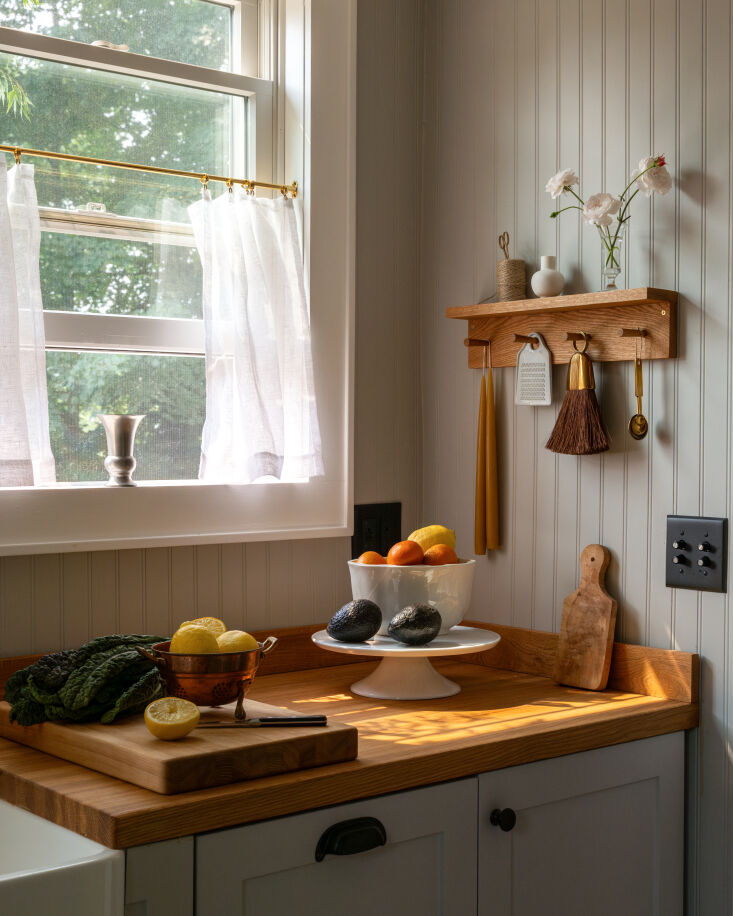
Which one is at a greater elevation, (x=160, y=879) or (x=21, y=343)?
(x=21, y=343)

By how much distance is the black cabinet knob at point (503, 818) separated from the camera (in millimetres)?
1496

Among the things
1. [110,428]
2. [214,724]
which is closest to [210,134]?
[110,428]

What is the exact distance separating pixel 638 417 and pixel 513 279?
394 millimetres

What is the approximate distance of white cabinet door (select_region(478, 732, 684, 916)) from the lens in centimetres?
151

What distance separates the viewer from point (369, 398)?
2.23 metres

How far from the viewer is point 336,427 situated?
7.08ft

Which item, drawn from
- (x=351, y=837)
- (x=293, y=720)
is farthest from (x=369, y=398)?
(x=351, y=837)

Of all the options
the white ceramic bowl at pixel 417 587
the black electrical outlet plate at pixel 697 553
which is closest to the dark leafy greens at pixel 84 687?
the white ceramic bowl at pixel 417 587

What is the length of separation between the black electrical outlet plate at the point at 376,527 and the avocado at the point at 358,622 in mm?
443

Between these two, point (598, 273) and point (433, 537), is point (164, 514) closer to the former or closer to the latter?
point (433, 537)

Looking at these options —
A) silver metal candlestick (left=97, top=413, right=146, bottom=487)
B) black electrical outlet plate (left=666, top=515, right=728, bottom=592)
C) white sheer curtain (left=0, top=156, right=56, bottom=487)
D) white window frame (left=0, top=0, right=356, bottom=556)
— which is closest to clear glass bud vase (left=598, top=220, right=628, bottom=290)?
black electrical outlet plate (left=666, top=515, right=728, bottom=592)

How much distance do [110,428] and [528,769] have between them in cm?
93

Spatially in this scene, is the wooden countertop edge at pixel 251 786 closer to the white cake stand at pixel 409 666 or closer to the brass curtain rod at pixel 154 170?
the white cake stand at pixel 409 666

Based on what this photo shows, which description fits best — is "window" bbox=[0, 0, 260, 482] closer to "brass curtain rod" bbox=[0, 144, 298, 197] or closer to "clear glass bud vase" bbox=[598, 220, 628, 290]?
"brass curtain rod" bbox=[0, 144, 298, 197]
